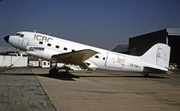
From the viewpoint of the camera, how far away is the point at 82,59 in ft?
53.8

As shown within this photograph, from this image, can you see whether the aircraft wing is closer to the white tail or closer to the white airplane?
the white airplane

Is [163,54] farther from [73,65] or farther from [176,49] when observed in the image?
[176,49]

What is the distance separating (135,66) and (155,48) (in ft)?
8.99

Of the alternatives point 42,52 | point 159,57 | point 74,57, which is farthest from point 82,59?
point 159,57

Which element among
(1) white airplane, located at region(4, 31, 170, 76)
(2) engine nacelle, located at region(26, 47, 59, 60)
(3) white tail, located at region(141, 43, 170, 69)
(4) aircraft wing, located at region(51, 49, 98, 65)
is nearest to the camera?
(4) aircraft wing, located at region(51, 49, 98, 65)

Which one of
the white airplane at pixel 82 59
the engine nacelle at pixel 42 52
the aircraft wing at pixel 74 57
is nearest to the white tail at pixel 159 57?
the white airplane at pixel 82 59

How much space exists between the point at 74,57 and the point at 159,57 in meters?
8.30

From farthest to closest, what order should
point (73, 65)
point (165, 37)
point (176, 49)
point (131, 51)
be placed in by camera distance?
point (131, 51)
point (176, 49)
point (165, 37)
point (73, 65)

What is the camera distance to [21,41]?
18.2m

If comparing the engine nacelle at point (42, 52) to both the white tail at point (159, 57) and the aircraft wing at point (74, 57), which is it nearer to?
the aircraft wing at point (74, 57)

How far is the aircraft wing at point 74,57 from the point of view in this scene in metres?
15.2

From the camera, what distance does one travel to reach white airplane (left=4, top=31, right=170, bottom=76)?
17125 millimetres

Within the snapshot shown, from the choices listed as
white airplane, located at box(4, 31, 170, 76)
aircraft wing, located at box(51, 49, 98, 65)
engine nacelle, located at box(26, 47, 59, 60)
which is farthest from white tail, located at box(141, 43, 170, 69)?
engine nacelle, located at box(26, 47, 59, 60)

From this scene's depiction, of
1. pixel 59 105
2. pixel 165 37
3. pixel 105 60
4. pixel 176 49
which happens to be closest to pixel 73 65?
pixel 105 60
